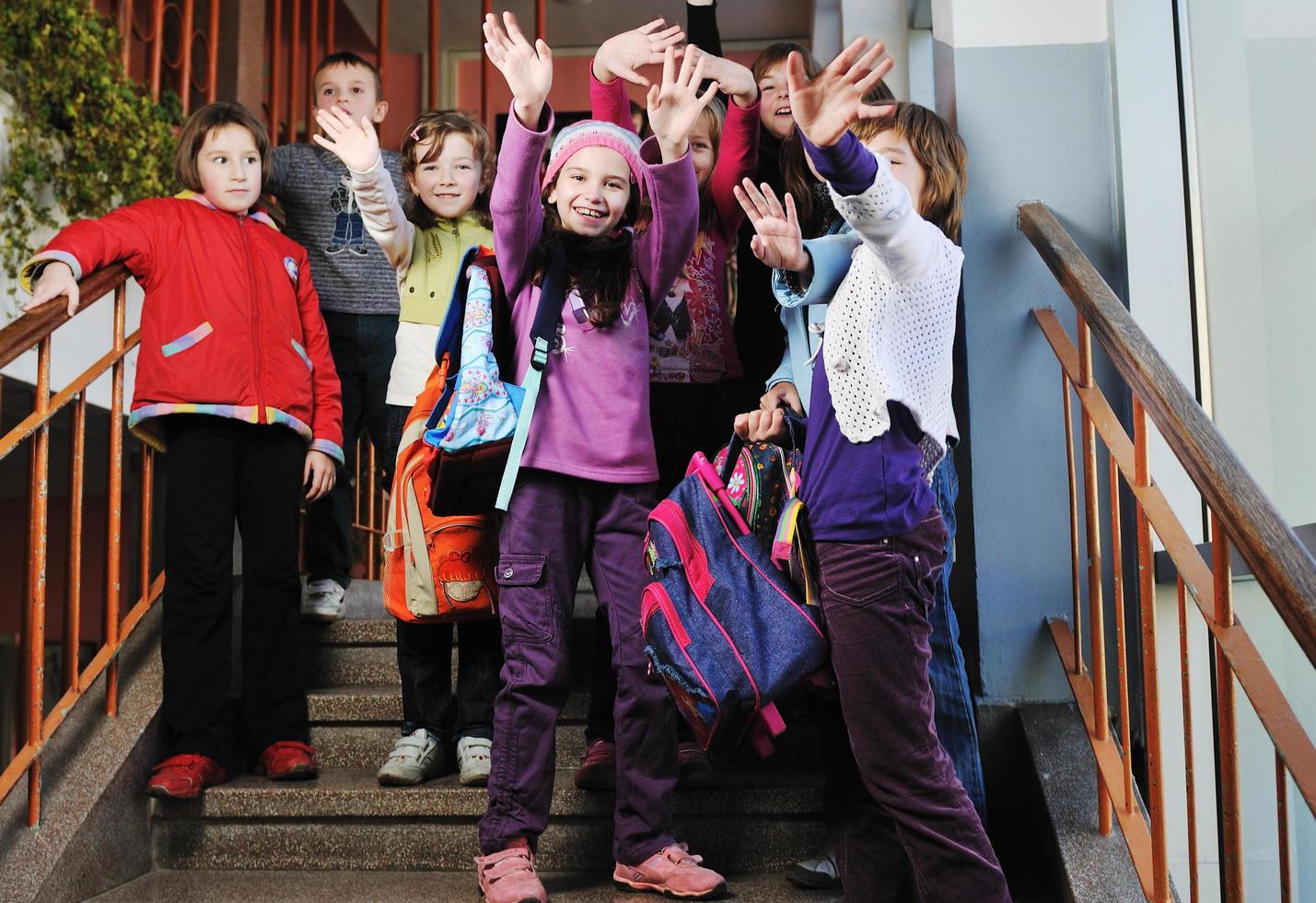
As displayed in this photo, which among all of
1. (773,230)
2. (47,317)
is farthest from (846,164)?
(47,317)

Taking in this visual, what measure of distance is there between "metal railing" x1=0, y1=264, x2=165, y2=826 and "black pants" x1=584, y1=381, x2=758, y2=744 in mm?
970

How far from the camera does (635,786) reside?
6.76 ft

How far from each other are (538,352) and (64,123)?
285 centimetres

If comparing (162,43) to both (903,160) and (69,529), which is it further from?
(903,160)

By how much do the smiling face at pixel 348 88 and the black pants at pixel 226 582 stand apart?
3.71 ft

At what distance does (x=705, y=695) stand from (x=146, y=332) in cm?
150

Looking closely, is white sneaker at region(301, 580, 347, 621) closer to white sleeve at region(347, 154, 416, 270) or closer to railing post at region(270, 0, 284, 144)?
white sleeve at region(347, 154, 416, 270)

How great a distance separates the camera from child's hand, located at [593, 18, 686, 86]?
2232mm

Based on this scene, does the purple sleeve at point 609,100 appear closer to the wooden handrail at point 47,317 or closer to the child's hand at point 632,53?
the child's hand at point 632,53

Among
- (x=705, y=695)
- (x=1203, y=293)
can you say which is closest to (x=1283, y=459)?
(x=1203, y=293)

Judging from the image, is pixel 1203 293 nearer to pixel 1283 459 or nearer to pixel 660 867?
pixel 1283 459

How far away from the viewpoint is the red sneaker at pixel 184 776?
7.73 ft

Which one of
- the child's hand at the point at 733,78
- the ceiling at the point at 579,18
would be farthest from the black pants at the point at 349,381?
the ceiling at the point at 579,18

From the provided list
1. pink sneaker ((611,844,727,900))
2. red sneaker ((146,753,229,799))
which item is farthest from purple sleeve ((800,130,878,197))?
red sneaker ((146,753,229,799))
